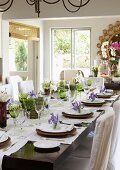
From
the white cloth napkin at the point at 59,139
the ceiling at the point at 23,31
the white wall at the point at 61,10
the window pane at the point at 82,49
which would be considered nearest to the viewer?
the white cloth napkin at the point at 59,139

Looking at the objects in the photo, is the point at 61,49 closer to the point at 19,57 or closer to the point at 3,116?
the point at 19,57

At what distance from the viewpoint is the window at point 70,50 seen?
776 cm

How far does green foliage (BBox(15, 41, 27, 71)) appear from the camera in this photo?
784 cm

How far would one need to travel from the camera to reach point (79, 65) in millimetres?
→ 7887

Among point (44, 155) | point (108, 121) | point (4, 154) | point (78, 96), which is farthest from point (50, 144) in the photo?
point (78, 96)

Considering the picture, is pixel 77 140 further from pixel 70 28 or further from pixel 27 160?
pixel 70 28

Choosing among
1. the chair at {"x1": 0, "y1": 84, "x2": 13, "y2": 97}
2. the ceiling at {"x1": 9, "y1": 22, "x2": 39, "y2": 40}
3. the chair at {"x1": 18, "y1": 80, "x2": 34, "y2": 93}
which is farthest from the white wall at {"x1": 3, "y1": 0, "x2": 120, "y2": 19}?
the chair at {"x1": 0, "y1": 84, "x2": 13, "y2": 97}

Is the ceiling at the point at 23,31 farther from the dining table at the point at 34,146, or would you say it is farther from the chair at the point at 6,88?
the dining table at the point at 34,146

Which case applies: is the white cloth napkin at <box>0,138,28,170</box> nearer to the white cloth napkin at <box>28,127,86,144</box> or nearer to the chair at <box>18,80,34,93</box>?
the white cloth napkin at <box>28,127,86,144</box>

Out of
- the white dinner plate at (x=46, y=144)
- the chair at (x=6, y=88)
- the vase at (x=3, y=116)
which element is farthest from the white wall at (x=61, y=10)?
the white dinner plate at (x=46, y=144)

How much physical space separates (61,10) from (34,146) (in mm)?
4175

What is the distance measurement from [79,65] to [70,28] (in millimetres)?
1038

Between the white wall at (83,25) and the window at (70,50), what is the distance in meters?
0.15

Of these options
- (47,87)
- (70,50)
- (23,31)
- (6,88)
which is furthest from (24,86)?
(70,50)
